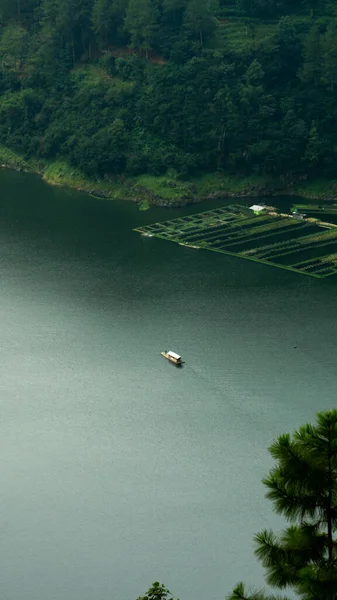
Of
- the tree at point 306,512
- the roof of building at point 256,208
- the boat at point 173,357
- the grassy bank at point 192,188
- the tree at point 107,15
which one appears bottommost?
the tree at point 306,512

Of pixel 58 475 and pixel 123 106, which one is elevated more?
pixel 123 106

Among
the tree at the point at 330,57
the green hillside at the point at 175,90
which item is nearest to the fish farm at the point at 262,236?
the green hillside at the point at 175,90

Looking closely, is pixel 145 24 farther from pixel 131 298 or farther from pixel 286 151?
pixel 131 298

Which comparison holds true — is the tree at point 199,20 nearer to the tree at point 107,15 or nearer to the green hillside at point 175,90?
the green hillside at point 175,90

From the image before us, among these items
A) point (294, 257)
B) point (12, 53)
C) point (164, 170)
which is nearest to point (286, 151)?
point (164, 170)

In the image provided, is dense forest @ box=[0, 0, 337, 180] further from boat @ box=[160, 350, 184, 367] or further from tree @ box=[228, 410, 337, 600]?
tree @ box=[228, 410, 337, 600]

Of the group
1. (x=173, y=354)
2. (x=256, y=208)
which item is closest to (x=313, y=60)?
(x=256, y=208)
